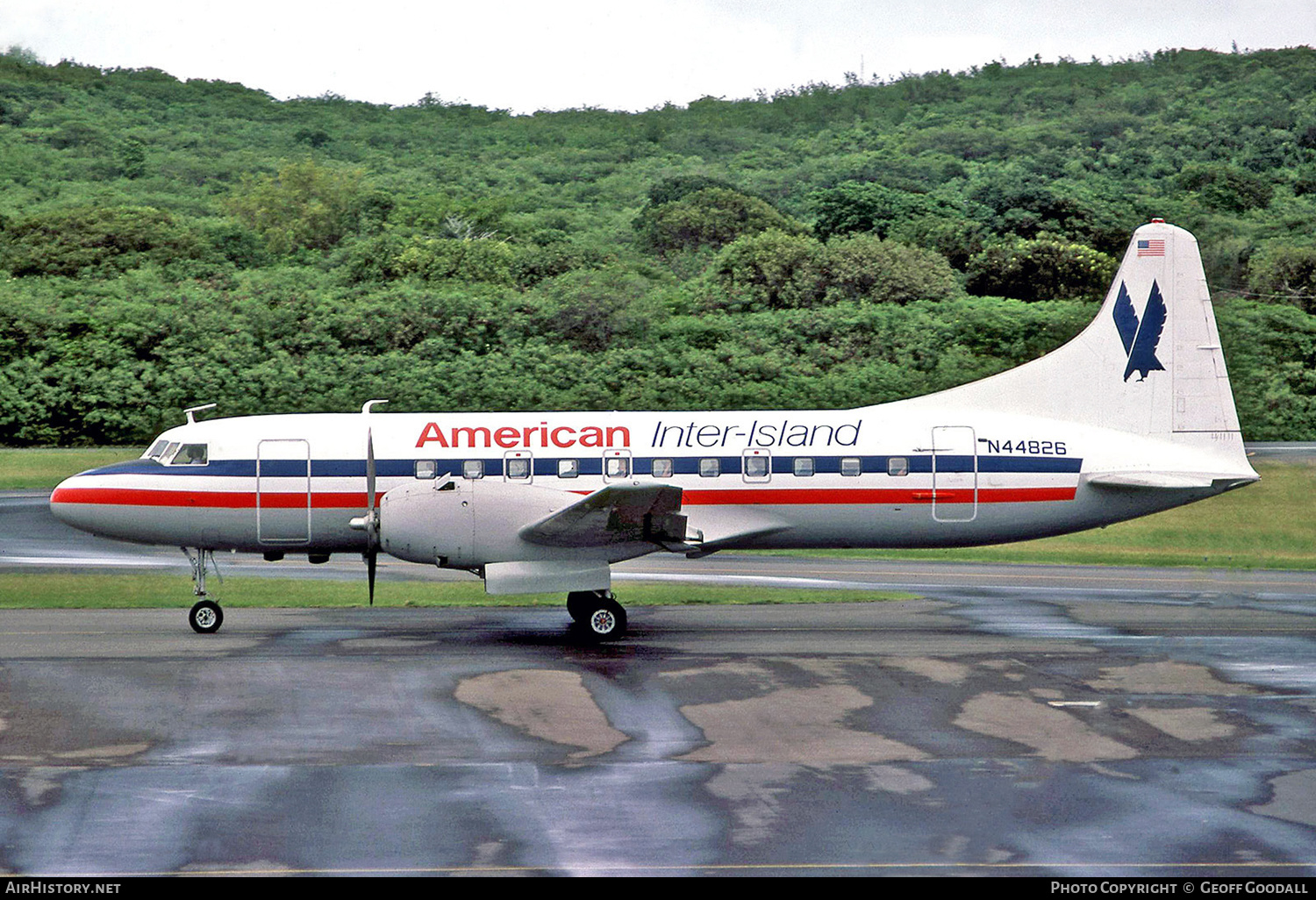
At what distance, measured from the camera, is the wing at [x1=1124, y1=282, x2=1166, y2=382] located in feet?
84.9

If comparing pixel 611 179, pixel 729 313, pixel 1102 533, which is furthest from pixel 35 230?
pixel 1102 533

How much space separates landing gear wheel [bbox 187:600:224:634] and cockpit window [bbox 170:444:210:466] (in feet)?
8.35

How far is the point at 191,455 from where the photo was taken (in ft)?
80.4

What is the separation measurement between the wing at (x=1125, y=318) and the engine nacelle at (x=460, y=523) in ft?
38.1

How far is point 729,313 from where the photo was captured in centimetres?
6369

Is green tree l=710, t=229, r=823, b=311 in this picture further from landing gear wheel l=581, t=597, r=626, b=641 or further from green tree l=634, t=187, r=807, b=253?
landing gear wheel l=581, t=597, r=626, b=641

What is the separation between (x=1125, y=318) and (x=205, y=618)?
18.1 m

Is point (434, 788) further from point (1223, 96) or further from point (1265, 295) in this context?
point (1223, 96)

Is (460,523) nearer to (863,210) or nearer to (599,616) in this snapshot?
(599,616)

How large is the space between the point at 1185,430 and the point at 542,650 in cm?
1288

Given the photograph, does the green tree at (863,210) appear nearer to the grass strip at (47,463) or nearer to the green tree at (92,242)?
the green tree at (92,242)

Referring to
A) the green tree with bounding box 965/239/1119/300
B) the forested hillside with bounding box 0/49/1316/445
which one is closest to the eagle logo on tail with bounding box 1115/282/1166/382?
the forested hillside with bounding box 0/49/1316/445

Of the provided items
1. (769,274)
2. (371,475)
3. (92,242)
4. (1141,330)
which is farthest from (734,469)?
(92,242)

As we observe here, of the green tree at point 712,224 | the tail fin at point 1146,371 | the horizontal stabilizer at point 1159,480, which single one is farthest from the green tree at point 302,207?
the horizontal stabilizer at point 1159,480
